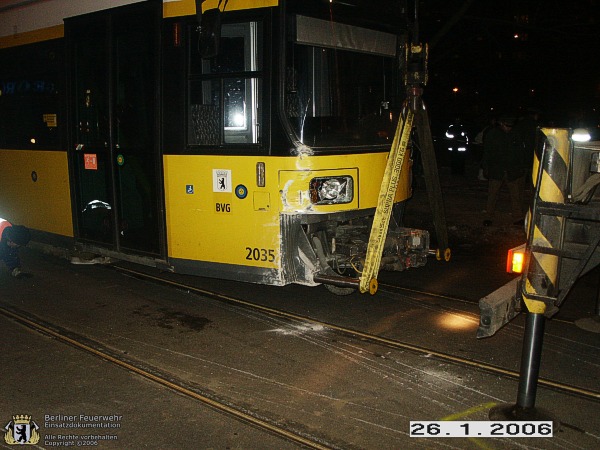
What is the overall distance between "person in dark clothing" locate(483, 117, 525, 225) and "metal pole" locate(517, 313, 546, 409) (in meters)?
A: 7.00

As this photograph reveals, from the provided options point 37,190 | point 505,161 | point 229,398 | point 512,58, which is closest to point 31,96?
point 37,190

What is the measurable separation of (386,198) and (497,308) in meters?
2.33

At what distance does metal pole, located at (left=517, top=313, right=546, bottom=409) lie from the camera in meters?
4.00

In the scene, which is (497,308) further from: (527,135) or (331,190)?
(527,135)

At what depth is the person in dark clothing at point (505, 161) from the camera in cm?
1055

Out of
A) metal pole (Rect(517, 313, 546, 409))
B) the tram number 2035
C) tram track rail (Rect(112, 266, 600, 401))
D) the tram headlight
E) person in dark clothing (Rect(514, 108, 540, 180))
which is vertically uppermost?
person in dark clothing (Rect(514, 108, 540, 180))

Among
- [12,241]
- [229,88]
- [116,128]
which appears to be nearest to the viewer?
[229,88]

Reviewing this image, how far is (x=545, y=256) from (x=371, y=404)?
151 cm

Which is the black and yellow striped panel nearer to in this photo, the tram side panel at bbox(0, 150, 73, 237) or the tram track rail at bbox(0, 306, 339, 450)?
the tram track rail at bbox(0, 306, 339, 450)

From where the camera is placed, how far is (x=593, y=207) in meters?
3.62

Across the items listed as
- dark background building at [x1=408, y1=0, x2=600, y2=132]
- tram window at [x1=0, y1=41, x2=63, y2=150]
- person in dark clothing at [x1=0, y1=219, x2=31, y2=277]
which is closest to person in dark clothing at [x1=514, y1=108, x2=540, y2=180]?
dark background building at [x1=408, y1=0, x2=600, y2=132]

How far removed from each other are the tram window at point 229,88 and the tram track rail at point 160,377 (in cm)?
212

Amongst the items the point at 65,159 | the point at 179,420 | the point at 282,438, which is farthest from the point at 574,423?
the point at 65,159

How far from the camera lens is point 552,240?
151 inches
